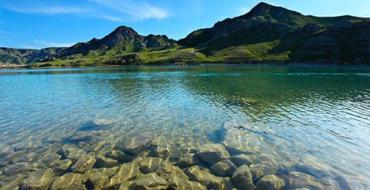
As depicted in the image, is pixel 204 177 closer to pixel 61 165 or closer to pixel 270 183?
pixel 270 183

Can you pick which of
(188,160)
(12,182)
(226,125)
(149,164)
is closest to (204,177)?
(188,160)

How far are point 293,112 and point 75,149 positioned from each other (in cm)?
2935

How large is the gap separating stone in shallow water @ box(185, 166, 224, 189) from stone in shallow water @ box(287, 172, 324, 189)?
4.48 m

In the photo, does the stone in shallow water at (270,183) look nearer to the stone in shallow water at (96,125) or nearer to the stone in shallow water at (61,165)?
the stone in shallow water at (61,165)

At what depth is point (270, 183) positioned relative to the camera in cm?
1714

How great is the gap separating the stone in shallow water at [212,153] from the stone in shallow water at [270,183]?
4.40 metres

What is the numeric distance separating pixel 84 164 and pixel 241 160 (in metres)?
12.1

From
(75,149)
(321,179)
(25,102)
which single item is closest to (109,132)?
(75,149)

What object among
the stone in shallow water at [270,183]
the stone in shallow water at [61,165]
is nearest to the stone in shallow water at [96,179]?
the stone in shallow water at [61,165]

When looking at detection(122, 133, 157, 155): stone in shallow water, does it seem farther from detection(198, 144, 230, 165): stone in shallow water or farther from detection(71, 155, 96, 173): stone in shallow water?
detection(198, 144, 230, 165): stone in shallow water

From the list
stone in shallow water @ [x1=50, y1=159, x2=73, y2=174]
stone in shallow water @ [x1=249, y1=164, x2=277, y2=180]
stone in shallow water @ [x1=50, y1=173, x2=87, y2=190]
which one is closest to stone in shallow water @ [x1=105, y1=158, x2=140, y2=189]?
stone in shallow water @ [x1=50, y1=173, x2=87, y2=190]

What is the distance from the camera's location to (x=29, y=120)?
35625mm

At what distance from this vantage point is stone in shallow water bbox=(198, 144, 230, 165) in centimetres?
2126

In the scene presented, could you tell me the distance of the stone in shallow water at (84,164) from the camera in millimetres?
19500
